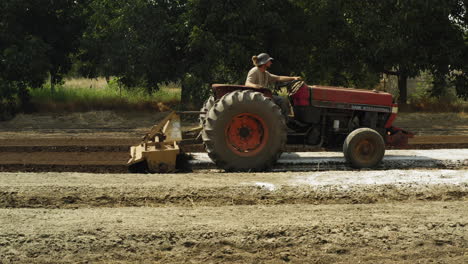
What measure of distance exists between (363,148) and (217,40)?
8076 millimetres

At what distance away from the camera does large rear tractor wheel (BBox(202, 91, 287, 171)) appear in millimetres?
7883

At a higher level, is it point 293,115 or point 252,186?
point 293,115

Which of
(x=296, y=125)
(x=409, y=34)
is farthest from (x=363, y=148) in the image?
(x=409, y=34)

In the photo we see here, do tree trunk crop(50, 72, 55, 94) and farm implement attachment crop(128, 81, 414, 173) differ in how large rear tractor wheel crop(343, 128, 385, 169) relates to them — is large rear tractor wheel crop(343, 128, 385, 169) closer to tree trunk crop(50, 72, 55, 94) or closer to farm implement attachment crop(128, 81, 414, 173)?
farm implement attachment crop(128, 81, 414, 173)

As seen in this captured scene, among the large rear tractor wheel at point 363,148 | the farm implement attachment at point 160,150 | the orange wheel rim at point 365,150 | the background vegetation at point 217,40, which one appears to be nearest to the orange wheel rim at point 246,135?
the farm implement attachment at point 160,150

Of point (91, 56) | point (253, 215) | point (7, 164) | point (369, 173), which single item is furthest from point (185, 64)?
point (253, 215)

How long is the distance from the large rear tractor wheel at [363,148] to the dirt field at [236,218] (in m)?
0.82

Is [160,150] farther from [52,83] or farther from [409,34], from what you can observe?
[52,83]

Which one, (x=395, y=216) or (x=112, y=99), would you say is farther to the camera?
(x=112, y=99)

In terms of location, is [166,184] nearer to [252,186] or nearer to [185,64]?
[252,186]

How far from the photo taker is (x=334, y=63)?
17266 millimetres

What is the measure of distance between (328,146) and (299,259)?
4453mm

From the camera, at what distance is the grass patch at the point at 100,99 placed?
17.4 m

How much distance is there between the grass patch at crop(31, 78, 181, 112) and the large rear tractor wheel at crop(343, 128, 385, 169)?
9122 mm
